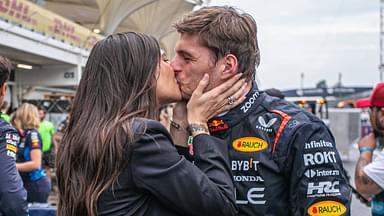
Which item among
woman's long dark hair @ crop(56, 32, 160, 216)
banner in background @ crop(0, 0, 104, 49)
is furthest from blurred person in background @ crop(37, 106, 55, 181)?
woman's long dark hair @ crop(56, 32, 160, 216)

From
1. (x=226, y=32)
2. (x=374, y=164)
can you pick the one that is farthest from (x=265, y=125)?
(x=374, y=164)

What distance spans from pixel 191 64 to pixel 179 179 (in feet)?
1.44

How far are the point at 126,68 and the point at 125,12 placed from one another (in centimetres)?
2320

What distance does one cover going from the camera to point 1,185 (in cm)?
298

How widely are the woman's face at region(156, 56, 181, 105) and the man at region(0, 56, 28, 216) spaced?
67.0 inches

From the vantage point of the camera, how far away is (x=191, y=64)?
1.69m

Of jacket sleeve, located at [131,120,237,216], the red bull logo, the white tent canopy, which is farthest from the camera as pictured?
the white tent canopy

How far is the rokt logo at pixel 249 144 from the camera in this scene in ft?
5.32

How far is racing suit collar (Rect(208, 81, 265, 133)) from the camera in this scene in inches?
66.2

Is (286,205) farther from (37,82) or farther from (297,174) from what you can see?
(37,82)

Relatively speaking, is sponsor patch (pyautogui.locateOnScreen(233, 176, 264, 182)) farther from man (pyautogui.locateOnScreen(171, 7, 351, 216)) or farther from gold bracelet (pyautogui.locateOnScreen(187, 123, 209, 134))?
gold bracelet (pyautogui.locateOnScreen(187, 123, 209, 134))

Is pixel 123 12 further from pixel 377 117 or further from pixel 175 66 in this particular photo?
pixel 175 66

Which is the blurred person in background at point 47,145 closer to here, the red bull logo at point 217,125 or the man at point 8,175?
the man at point 8,175

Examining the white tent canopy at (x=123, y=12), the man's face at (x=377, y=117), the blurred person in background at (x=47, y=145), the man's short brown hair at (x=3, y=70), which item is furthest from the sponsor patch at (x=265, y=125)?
the white tent canopy at (x=123, y=12)
